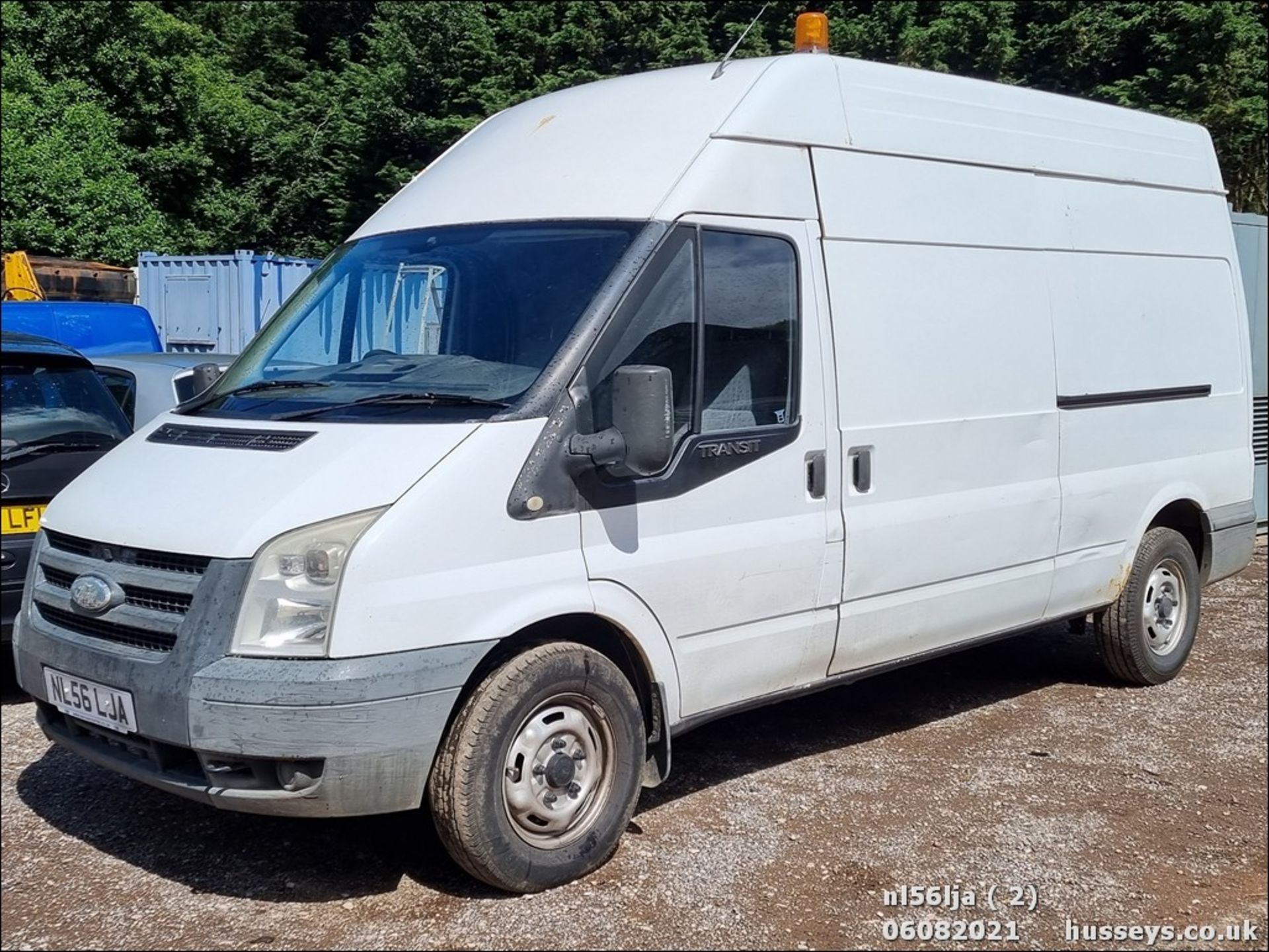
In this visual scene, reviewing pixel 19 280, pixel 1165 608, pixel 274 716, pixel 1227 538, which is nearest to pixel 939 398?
pixel 1165 608

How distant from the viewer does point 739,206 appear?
4801mm

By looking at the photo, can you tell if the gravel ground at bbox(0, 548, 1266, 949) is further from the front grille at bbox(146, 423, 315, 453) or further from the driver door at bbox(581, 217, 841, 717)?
the front grille at bbox(146, 423, 315, 453)

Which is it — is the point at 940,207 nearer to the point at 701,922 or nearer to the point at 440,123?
the point at 701,922

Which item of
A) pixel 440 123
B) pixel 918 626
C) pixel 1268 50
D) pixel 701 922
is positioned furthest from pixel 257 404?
pixel 440 123

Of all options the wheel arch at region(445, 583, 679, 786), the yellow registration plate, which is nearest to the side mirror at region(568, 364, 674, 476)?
the wheel arch at region(445, 583, 679, 786)

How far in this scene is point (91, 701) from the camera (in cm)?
416

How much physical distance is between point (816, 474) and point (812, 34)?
1.90 m

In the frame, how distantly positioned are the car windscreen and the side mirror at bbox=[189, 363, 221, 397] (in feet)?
3.64

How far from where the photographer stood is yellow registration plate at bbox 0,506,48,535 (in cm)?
592

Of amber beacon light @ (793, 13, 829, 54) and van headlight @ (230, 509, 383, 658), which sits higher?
amber beacon light @ (793, 13, 829, 54)

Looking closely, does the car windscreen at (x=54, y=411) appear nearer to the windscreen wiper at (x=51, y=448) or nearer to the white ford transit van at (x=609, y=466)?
the windscreen wiper at (x=51, y=448)

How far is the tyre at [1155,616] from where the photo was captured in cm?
671

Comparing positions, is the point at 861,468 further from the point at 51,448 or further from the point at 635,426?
the point at 51,448

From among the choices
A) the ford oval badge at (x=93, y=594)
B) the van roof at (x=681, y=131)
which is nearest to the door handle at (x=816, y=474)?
the van roof at (x=681, y=131)
